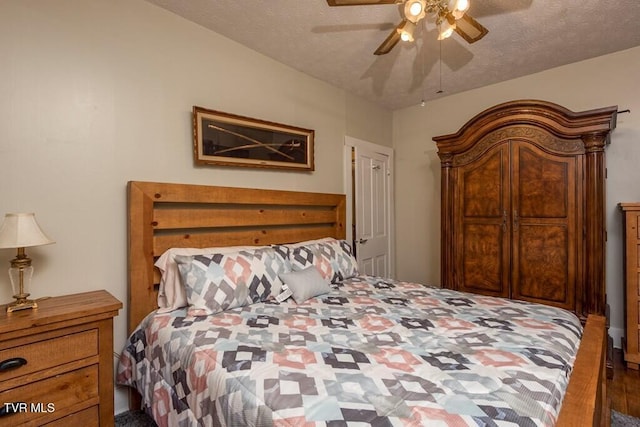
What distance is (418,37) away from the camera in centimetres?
244

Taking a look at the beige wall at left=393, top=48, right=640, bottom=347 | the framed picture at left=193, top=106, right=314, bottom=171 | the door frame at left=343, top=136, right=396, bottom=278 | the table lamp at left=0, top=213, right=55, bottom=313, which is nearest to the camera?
the table lamp at left=0, top=213, right=55, bottom=313

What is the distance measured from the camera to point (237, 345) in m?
1.38

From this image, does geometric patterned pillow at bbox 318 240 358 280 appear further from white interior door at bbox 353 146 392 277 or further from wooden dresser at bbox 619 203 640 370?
wooden dresser at bbox 619 203 640 370

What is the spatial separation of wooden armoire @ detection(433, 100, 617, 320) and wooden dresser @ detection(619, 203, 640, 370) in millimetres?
219

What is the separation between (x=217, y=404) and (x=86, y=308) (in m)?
0.84

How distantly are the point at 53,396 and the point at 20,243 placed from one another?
69cm

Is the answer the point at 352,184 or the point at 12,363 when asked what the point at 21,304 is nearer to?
the point at 12,363

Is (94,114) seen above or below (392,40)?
below

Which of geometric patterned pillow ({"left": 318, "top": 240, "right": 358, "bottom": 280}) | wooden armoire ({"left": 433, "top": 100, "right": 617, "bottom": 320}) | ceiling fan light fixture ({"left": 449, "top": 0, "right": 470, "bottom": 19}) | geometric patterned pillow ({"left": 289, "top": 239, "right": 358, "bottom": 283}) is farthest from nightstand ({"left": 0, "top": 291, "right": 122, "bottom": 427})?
wooden armoire ({"left": 433, "top": 100, "right": 617, "bottom": 320})

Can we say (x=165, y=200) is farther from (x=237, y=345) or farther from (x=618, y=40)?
(x=618, y=40)

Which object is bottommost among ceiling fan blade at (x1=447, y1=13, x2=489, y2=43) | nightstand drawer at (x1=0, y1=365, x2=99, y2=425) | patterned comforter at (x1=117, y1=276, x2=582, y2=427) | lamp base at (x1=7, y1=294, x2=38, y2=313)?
nightstand drawer at (x1=0, y1=365, x2=99, y2=425)

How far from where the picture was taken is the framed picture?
7.41ft

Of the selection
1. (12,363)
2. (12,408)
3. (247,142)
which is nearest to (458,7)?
(247,142)

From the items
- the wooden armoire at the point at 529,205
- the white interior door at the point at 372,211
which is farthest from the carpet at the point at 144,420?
the white interior door at the point at 372,211
